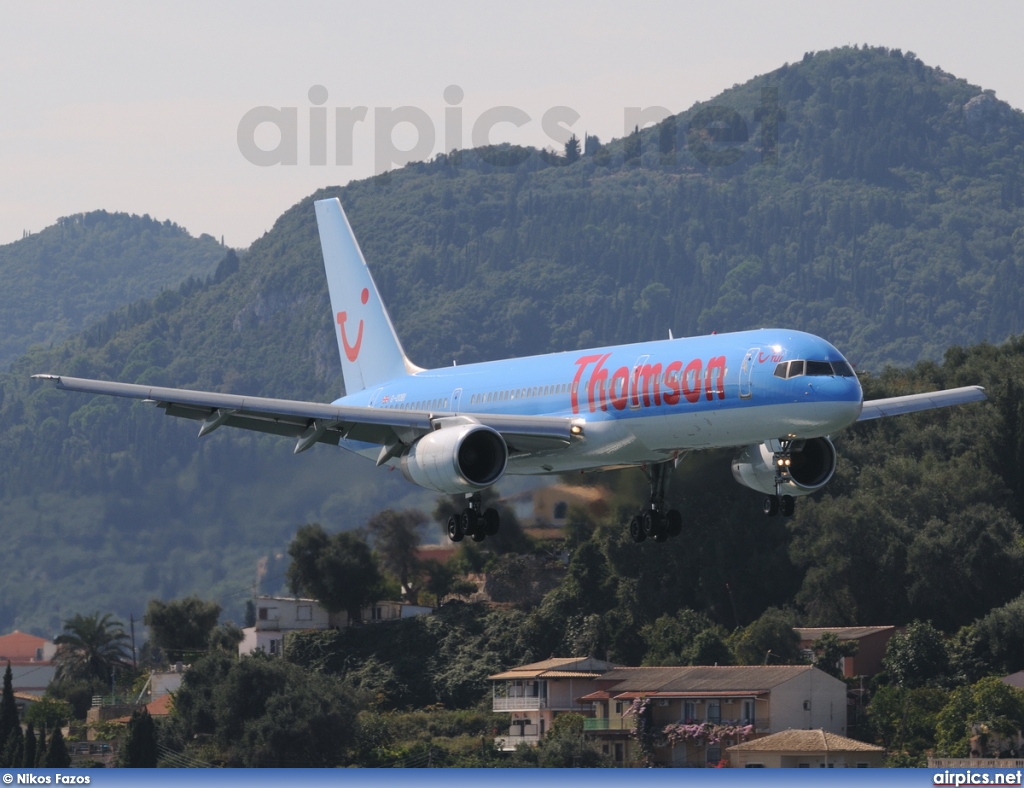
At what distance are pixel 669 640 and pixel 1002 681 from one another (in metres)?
23.6

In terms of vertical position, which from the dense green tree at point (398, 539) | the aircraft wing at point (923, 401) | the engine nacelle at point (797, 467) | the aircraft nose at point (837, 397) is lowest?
the engine nacelle at point (797, 467)

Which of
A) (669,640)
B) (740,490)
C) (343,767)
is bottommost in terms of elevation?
(343,767)

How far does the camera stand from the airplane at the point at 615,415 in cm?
4406

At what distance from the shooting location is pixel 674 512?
50625mm

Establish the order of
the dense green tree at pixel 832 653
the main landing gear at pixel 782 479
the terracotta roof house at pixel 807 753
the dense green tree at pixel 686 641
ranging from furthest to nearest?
the dense green tree at pixel 686 641 → the dense green tree at pixel 832 653 → the terracotta roof house at pixel 807 753 → the main landing gear at pixel 782 479

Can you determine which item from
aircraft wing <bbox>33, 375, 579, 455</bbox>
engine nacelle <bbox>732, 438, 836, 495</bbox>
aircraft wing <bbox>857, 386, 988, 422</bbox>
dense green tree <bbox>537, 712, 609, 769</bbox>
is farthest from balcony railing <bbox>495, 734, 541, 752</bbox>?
engine nacelle <bbox>732, 438, 836, 495</bbox>

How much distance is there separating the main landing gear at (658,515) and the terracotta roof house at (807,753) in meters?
40.7

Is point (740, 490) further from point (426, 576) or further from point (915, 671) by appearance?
point (426, 576)

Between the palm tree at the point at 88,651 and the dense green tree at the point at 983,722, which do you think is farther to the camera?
the palm tree at the point at 88,651

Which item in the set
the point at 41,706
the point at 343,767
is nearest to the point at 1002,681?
the point at 343,767

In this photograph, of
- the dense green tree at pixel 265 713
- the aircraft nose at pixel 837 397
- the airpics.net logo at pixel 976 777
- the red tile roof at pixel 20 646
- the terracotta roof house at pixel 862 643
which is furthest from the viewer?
the red tile roof at pixel 20 646

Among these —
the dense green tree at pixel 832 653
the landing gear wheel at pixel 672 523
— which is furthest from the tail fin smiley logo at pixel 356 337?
the dense green tree at pixel 832 653

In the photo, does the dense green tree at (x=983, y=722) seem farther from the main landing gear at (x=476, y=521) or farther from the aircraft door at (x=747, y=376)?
the aircraft door at (x=747, y=376)

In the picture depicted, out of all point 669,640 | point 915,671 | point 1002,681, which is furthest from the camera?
point 669,640
